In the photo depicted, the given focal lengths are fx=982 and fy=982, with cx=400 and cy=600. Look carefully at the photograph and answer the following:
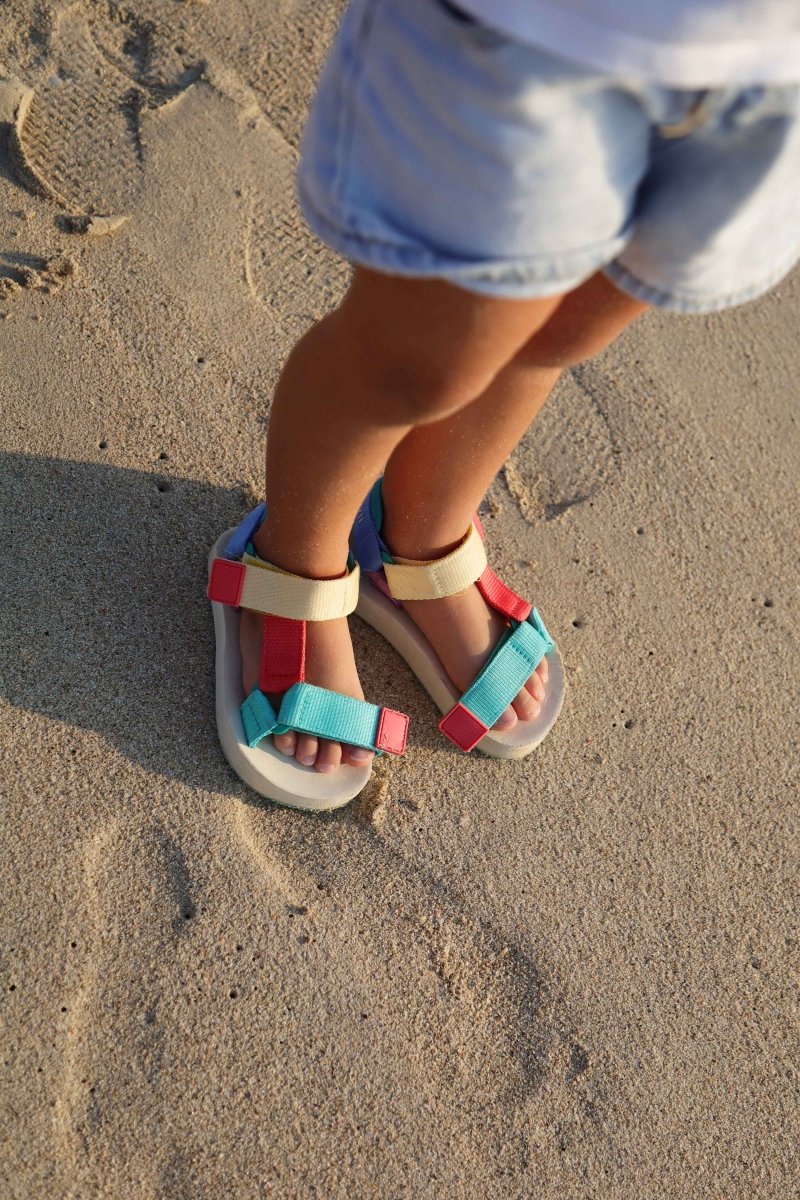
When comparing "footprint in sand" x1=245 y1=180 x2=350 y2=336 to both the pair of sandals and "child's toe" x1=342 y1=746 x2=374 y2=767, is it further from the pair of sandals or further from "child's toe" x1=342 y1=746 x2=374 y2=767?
"child's toe" x1=342 y1=746 x2=374 y2=767

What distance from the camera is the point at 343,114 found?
847 mm

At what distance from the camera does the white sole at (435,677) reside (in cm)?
159

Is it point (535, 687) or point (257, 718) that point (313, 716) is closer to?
point (257, 718)

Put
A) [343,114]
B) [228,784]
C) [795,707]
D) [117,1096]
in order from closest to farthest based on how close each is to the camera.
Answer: [343,114] < [117,1096] < [228,784] < [795,707]

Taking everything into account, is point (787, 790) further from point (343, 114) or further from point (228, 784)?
point (343, 114)

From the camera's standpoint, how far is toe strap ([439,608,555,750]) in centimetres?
155

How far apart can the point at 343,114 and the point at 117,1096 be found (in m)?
1.18

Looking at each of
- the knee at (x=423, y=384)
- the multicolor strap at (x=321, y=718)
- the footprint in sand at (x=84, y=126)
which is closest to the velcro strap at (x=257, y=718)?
the multicolor strap at (x=321, y=718)

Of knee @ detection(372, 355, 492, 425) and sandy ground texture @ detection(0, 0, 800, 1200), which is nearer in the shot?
knee @ detection(372, 355, 492, 425)

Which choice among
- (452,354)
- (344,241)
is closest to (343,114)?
(344,241)

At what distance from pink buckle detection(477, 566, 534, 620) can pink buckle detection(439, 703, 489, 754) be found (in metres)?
0.18

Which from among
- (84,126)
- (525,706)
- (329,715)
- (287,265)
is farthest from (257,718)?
(84,126)

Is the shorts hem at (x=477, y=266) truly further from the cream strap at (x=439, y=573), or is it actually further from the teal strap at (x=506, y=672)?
the teal strap at (x=506, y=672)

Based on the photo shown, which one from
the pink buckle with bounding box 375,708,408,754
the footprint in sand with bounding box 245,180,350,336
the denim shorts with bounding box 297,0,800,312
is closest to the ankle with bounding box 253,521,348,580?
the pink buckle with bounding box 375,708,408,754
